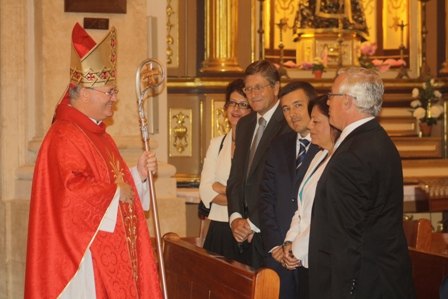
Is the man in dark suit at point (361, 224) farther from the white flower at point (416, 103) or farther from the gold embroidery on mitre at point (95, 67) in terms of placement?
the white flower at point (416, 103)

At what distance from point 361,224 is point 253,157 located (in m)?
1.44

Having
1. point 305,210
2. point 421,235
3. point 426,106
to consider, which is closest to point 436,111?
point 426,106

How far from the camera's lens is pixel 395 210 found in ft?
13.8

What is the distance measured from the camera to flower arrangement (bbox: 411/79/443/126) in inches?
430

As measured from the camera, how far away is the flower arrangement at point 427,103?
430 inches

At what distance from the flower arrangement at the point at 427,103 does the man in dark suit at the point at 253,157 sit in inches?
220

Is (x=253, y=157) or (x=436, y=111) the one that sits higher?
(x=436, y=111)

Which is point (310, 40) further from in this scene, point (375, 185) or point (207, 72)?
point (375, 185)

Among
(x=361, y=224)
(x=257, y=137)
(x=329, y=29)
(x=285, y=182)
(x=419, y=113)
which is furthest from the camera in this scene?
(x=329, y=29)

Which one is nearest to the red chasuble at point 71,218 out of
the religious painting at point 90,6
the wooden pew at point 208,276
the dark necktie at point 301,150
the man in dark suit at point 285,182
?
the wooden pew at point 208,276

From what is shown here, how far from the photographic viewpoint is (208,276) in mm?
4688

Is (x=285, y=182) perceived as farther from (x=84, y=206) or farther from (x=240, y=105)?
(x=240, y=105)

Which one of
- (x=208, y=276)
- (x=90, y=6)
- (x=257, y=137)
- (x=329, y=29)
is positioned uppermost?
(x=329, y=29)

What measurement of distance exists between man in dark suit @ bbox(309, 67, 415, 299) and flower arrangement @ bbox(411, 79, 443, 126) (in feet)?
22.3
